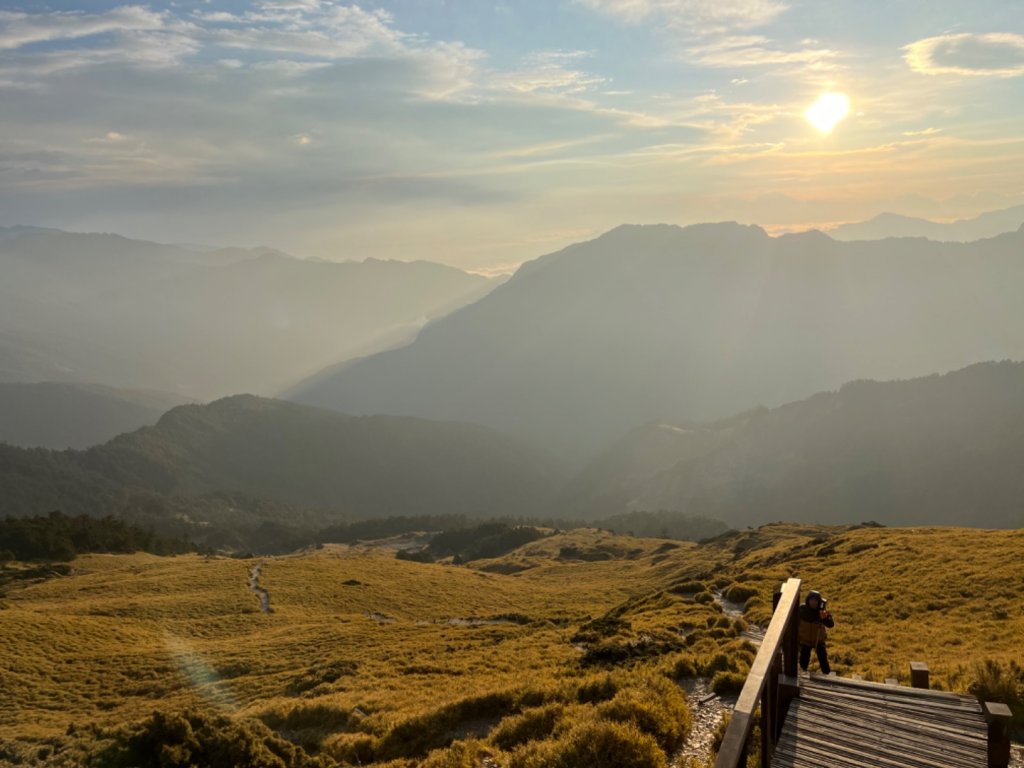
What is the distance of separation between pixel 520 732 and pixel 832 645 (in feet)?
42.4

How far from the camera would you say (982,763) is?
8.22 meters

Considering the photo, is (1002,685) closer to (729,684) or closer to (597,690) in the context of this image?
(729,684)

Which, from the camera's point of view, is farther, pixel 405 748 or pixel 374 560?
pixel 374 560

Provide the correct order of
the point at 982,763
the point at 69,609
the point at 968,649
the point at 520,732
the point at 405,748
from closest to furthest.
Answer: the point at 982,763 → the point at 520,732 → the point at 405,748 → the point at 968,649 → the point at 69,609

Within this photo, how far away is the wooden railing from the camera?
21.2 ft


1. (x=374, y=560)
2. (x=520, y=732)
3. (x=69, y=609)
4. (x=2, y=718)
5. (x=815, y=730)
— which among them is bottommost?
(x=374, y=560)

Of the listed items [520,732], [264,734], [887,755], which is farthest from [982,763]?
[264,734]

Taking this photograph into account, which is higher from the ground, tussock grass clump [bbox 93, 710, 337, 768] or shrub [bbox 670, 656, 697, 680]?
shrub [bbox 670, 656, 697, 680]

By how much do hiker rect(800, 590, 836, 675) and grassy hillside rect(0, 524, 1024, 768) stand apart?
2227 millimetres

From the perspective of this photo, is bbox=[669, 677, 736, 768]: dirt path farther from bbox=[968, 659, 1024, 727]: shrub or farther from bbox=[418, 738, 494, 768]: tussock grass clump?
bbox=[968, 659, 1024, 727]: shrub

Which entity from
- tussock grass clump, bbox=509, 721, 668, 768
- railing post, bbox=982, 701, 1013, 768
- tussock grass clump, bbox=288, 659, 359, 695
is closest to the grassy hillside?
tussock grass clump, bbox=509, 721, 668, 768

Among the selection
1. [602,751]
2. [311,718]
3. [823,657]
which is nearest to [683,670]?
[823,657]

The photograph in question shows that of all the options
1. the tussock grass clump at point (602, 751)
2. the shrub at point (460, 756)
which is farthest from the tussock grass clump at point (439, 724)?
the tussock grass clump at point (602, 751)

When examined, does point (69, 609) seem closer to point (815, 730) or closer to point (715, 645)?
point (715, 645)
